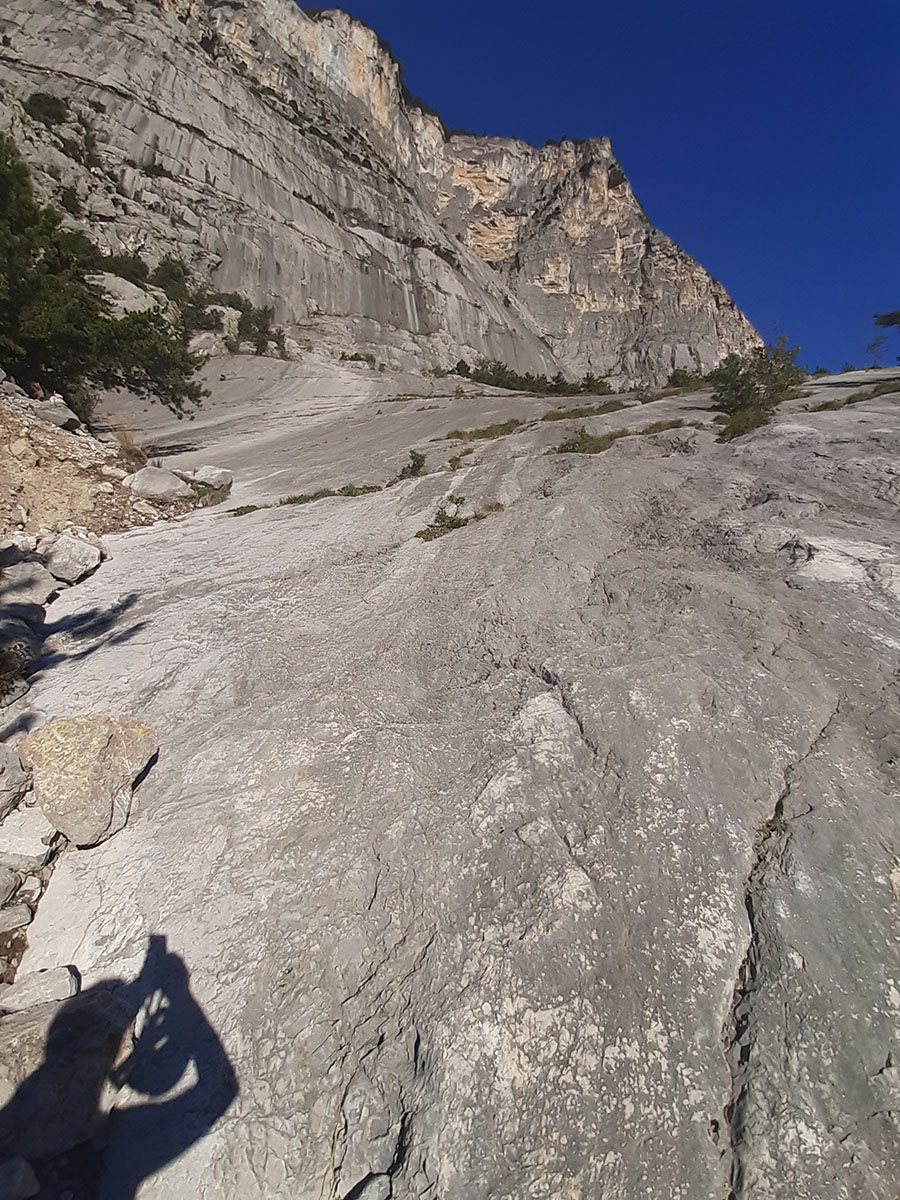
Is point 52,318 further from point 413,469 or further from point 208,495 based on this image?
point 413,469

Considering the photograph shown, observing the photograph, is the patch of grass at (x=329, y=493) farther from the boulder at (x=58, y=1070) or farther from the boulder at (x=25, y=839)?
the boulder at (x=58, y=1070)

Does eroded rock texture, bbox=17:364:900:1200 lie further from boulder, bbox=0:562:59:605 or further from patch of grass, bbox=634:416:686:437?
patch of grass, bbox=634:416:686:437

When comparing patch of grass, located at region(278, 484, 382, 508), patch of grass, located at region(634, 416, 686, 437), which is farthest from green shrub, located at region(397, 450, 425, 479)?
patch of grass, located at region(634, 416, 686, 437)

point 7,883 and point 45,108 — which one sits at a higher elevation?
point 45,108

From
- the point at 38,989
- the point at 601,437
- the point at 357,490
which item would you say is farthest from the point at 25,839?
the point at 601,437

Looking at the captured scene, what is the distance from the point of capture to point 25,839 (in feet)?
13.7

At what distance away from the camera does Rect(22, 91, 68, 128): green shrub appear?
146 ft

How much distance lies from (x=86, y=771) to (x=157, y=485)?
30.7ft

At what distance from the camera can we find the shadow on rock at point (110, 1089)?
2.73m

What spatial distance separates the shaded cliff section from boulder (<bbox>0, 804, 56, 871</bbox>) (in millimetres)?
55394

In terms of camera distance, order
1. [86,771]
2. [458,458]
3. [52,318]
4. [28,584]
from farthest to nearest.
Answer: [458,458]
[52,318]
[28,584]
[86,771]

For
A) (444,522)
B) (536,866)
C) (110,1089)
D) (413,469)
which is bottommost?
(110,1089)

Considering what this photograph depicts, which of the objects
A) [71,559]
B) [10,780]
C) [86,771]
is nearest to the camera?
[10,780]

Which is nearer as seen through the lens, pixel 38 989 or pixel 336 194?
pixel 38 989
